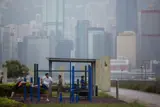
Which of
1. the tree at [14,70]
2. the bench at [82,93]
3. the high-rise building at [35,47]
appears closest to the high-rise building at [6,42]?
the high-rise building at [35,47]

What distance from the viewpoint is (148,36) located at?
247 ft

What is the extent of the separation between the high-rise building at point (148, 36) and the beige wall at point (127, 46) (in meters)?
1.32

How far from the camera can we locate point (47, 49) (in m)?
78.5

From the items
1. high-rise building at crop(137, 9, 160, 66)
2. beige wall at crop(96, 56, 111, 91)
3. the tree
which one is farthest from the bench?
high-rise building at crop(137, 9, 160, 66)

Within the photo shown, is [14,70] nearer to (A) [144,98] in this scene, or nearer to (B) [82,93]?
(A) [144,98]

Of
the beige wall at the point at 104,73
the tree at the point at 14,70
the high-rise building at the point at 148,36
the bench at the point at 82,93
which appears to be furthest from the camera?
the high-rise building at the point at 148,36

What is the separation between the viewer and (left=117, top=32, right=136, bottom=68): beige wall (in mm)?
77062

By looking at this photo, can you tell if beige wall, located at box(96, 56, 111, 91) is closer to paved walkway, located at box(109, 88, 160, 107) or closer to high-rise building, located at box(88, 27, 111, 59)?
paved walkway, located at box(109, 88, 160, 107)

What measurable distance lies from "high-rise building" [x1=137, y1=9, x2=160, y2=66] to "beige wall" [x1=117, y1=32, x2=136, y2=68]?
1321mm

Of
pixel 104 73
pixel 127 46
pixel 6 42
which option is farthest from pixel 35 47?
pixel 104 73

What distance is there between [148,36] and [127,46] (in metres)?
6.19

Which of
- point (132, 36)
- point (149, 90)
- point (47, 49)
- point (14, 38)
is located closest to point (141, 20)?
point (132, 36)

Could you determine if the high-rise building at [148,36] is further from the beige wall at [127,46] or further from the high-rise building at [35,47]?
the high-rise building at [35,47]

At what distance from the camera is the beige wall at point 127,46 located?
77062 mm
